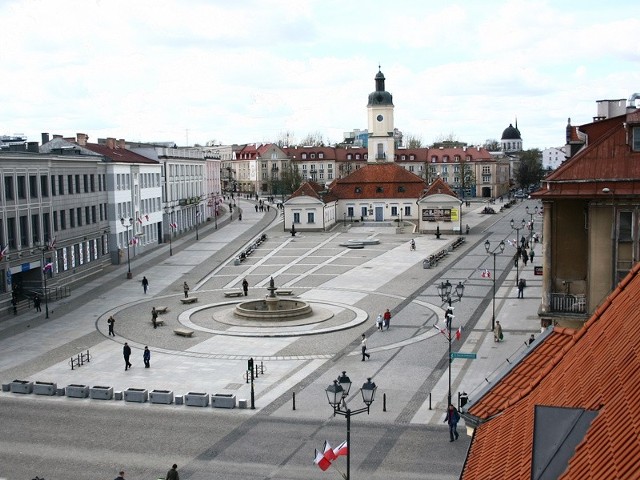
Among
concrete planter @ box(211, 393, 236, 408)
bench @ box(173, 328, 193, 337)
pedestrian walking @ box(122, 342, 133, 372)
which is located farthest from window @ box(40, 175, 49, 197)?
concrete planter @ box(211, 393, 236, 408)

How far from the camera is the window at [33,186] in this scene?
52656 mm

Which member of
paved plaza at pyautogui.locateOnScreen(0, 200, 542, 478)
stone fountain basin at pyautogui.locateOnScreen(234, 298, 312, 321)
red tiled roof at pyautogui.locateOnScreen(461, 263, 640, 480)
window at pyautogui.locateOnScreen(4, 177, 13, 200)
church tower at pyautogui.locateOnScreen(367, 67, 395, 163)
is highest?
church tower at pyautogui.locateOnScreen(367, 67, 395, 163)

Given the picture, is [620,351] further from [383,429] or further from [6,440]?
[6,440]

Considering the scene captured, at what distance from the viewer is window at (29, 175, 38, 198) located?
173 ft

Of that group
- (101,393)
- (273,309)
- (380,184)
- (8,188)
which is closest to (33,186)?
(8,188)

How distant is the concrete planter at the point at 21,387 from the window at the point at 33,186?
24.0m

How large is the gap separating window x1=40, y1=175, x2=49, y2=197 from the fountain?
17.5 metres

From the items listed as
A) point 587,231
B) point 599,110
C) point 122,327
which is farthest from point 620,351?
point 122,327

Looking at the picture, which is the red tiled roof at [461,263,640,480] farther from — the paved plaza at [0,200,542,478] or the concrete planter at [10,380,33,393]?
the concrete planter at [10,380,33,393]

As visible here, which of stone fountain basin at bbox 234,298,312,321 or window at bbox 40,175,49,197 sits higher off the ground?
window at bbox 40,175,49,197

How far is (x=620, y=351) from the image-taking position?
10109mm

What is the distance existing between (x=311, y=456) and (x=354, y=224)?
259 ft

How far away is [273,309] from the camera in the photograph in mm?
45438

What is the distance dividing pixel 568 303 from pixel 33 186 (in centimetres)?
3708
